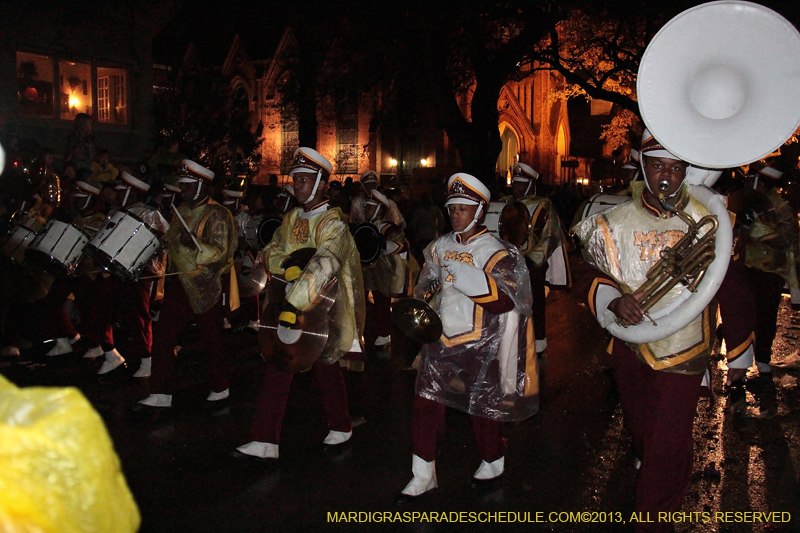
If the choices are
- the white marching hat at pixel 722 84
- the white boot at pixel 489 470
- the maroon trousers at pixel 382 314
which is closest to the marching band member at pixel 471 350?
the white boot at pixel 489 470

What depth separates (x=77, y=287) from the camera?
26.3 ft

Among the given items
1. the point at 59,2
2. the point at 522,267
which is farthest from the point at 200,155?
the point at 522,267

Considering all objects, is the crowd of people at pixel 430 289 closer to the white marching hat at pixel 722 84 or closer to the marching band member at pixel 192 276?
the marching band member at pixel 192 276

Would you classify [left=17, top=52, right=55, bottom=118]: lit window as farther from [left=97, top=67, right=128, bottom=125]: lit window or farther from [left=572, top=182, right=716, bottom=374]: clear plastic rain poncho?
[left=572, top=182, right=716, bottom=374]: clear plastic rain poncho

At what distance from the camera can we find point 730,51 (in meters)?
3.16

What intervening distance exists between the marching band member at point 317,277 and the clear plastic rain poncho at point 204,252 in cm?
111

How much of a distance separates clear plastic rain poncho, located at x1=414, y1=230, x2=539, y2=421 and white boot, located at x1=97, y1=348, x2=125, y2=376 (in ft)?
14.7

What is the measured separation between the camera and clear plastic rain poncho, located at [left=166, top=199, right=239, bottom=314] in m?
6.20

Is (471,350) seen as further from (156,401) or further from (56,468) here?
(56,468)

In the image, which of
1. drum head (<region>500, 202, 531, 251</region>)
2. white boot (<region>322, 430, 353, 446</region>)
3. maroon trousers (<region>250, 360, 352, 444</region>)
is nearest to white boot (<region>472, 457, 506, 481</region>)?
white boot (<region>322, 430, 353, 446</region>)

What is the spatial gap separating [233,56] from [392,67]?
21844 mm

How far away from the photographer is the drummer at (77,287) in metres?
7.86

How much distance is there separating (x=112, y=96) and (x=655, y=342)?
1706 centimetres

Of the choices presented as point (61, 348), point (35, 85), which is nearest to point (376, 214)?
point (61, 348)
